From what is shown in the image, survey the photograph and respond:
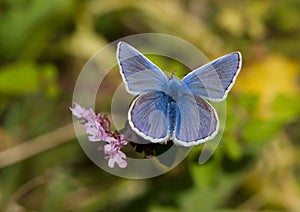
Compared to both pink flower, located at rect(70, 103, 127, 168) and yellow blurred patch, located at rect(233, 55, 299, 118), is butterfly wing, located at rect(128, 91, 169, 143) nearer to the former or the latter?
pink flower, located at rect(70, 103, 127, 168)

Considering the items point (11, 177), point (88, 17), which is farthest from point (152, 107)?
point (88, 17)


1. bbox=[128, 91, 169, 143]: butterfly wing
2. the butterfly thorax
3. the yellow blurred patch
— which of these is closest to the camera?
→ bbox=[128, 91, 169, 143]: butterfly wing

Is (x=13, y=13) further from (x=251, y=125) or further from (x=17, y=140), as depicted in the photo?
(x=251, y=125)

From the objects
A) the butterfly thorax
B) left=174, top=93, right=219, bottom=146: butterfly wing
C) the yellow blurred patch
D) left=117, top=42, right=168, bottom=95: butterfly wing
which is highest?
the yellow blurred patch

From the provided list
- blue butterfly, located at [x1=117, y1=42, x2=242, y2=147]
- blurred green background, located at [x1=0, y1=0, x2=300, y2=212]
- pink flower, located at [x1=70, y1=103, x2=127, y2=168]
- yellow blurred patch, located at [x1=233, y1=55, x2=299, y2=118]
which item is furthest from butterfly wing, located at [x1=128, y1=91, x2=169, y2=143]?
yellow blurred patch, located at [x1=233, y1=55, x2=299, y2=118]

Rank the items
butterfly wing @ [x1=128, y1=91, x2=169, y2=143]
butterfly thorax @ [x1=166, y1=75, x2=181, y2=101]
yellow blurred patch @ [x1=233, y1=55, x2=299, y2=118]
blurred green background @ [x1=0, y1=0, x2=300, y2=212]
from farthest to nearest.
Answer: yellow blurred patch @ [x1=233, y1=55, x2=299, y2=118], blurred green background @ [x1=0, y1=0, x2=300, y2=212], butterfly thorax @ [x1=166, y1=75, x2=181, y2=101], butterfly wing @ [x1=128, y1=91, x2=169, y2=143]
